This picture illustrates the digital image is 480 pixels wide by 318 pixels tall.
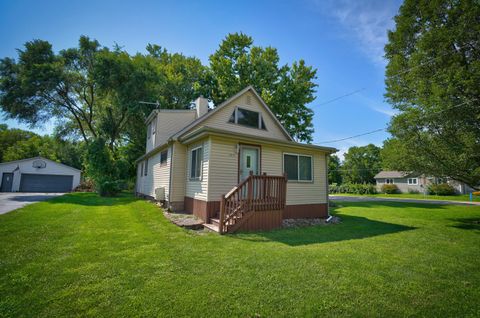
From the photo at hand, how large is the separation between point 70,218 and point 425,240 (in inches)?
450

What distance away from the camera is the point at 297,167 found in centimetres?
956

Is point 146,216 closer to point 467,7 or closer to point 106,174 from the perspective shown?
point 106,174

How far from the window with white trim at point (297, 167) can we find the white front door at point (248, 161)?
54.4 inches

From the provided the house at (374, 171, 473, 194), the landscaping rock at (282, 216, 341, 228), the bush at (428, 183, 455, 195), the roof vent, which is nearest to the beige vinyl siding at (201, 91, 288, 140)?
the landscaping rock at (282, 216, 341, 228)

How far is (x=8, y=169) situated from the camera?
2189cm

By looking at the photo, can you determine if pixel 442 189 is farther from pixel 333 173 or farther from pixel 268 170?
pixel 268 170

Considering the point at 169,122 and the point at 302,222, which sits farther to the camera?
the point at 169,122

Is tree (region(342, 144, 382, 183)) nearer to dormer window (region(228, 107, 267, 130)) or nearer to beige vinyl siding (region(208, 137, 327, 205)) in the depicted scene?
dormer window (region(228, 107, 267, 130))

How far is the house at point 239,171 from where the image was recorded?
6.94 meters

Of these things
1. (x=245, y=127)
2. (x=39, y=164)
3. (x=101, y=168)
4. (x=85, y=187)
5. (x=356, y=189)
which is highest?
(x=245, y=127)

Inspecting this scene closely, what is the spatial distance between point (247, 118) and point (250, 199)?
6.56 meters

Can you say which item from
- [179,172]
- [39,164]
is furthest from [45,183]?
[179,172]

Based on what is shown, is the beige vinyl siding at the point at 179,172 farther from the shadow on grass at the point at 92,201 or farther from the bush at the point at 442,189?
the bush at the point at 442,189

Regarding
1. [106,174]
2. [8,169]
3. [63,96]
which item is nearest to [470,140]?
[106,174]
